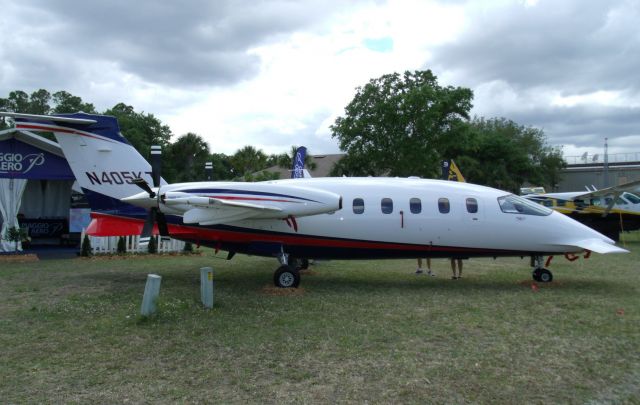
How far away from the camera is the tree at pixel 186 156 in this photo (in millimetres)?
46906

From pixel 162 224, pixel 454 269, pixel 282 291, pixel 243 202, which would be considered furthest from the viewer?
pixel 454 269

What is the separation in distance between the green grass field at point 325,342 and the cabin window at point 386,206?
1863mm

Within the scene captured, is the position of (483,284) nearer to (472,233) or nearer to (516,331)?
(472,233)

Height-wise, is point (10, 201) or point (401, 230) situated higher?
point (10, 201)

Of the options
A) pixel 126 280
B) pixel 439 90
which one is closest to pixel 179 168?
pixel 439 90

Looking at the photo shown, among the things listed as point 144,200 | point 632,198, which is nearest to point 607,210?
point 632,198

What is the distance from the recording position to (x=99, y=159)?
12.6 meters

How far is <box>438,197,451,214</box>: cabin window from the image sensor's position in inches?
465

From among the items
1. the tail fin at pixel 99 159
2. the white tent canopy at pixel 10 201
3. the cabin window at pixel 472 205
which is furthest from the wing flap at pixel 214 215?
the white tent canopy at pixel 10 201

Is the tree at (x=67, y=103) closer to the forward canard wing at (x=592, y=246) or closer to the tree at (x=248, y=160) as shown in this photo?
the tree at (x=248, y=160)

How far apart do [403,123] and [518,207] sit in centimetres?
1945

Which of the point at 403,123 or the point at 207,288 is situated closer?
the point at 207,288

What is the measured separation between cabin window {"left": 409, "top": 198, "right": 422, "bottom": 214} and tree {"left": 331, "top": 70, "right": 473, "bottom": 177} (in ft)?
64.2

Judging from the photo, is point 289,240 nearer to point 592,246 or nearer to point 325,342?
point 325,342
